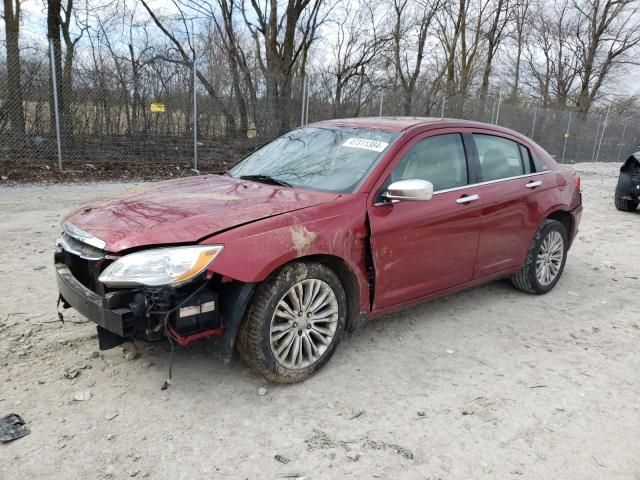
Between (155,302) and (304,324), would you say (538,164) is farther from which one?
(155,302)

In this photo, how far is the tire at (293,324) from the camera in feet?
9.62

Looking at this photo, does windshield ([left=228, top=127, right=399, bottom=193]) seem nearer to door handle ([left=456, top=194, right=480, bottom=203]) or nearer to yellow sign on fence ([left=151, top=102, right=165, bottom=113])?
door handle ([left=456, top=194, right=480, bottom=203])

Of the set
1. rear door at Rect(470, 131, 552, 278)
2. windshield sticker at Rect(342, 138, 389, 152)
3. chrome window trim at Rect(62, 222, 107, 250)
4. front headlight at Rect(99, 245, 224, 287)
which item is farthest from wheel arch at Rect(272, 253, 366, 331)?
rear door at Rect(470, 131, 552, 278)

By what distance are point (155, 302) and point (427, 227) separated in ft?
6.52

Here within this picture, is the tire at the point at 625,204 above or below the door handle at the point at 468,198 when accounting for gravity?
below

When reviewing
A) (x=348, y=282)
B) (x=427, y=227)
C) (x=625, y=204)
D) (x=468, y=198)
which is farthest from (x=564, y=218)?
(x=625, y=204)

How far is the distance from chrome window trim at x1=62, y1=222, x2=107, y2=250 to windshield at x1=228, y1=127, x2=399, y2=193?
4.40 feet

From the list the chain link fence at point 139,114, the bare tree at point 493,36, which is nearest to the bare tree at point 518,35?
the bare tree at point 493,36

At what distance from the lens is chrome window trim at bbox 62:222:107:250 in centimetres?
283

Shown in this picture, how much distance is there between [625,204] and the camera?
10.1m

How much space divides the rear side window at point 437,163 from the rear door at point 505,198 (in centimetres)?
19

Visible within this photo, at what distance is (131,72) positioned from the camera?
11.8 metres

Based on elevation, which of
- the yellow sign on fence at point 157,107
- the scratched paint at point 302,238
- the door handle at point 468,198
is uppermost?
the yellow sign on fence at point 157,107

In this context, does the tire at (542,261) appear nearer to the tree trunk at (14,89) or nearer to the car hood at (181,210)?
A: the car hood at (181,210)
